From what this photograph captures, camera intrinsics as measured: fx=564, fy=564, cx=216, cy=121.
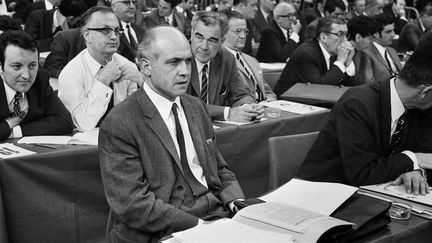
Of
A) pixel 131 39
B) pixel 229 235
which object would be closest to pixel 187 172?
pixel 229 235

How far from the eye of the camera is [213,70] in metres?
3.58

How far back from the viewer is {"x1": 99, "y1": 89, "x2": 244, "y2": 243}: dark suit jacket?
1.86 m

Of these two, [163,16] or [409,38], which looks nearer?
[163,16]

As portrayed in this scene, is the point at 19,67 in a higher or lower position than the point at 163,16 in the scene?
higher

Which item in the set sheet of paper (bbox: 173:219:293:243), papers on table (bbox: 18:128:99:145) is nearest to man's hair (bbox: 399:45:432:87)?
sheet of paper (bbox: 173:219:293:243)

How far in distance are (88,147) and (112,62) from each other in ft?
2.35

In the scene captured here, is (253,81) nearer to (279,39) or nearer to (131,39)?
(131,39)

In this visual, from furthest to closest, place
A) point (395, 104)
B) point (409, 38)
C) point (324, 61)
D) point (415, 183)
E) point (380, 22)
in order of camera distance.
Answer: point (409, 38) → point (380, 22) → point (324, 61) → point (395, 104) → point (415, 183)

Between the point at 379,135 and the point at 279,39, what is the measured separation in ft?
13.9

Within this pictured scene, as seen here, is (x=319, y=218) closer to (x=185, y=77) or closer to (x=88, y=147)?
(x=185, y=77)

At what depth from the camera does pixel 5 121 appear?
2797 millimetres

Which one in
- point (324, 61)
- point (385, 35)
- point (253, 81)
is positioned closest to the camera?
point (253, 81)

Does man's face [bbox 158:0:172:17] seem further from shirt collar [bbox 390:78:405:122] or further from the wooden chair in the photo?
shirt collar [bbox 390:78:405:122]

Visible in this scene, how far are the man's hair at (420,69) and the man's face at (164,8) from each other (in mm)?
5635
